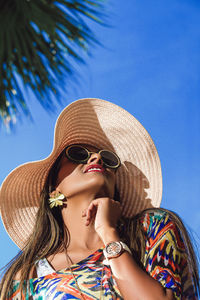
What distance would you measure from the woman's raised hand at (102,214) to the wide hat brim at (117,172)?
643 mm

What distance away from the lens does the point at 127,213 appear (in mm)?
3742

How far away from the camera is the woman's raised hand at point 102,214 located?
2.85 m

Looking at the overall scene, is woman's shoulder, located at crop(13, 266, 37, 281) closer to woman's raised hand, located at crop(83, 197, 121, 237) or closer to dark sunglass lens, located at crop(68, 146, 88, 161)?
woman's raised hand, located at crop(83, 197, 121, 237)

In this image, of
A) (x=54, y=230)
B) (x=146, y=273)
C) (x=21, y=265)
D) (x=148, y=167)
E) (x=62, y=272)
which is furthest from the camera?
(x=148, y=167)

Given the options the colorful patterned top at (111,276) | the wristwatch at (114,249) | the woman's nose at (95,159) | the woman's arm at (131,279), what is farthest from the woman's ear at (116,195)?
the wristwatch at (114,249)

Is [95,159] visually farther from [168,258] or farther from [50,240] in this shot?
[168,258]

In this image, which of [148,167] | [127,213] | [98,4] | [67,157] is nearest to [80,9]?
[98,4]

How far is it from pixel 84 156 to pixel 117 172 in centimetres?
45

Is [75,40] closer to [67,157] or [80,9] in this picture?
[80,9]

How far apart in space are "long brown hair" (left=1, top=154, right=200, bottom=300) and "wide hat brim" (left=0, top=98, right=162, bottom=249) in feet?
0.46

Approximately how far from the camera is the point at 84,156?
345cm

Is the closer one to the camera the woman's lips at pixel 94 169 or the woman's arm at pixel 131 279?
the woman's arm at pixel 131 279

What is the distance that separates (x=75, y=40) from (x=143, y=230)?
1300mm

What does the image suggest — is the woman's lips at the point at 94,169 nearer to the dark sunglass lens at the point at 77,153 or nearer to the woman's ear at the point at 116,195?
the dark sunglass lens at the point at 77,153
